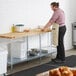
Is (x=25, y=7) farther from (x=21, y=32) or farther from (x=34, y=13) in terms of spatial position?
(x=21, y=32)

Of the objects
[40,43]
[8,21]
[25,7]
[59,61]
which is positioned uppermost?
[25,7]

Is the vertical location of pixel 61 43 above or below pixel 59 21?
below

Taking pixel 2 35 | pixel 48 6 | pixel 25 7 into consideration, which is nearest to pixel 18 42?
pixel 2 35

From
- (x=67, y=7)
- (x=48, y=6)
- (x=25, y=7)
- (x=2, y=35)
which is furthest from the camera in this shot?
(x=67, y=7)

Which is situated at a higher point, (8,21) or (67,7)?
(67,7)

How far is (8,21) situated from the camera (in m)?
5.02

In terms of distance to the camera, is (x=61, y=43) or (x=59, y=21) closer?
(x=59, y=21)

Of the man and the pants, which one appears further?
the pants

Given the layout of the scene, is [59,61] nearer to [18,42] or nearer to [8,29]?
[18,42]

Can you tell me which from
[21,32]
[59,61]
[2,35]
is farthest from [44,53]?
[2,35]

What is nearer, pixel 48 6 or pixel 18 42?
pixel 18 42

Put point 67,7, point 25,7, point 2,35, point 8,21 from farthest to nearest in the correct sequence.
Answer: point 67,7
point 25,7
point 8,21
point 2,35

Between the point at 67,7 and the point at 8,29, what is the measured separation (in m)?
2.45

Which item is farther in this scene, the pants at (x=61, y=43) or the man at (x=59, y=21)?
the pants at (x=61, y=43)
